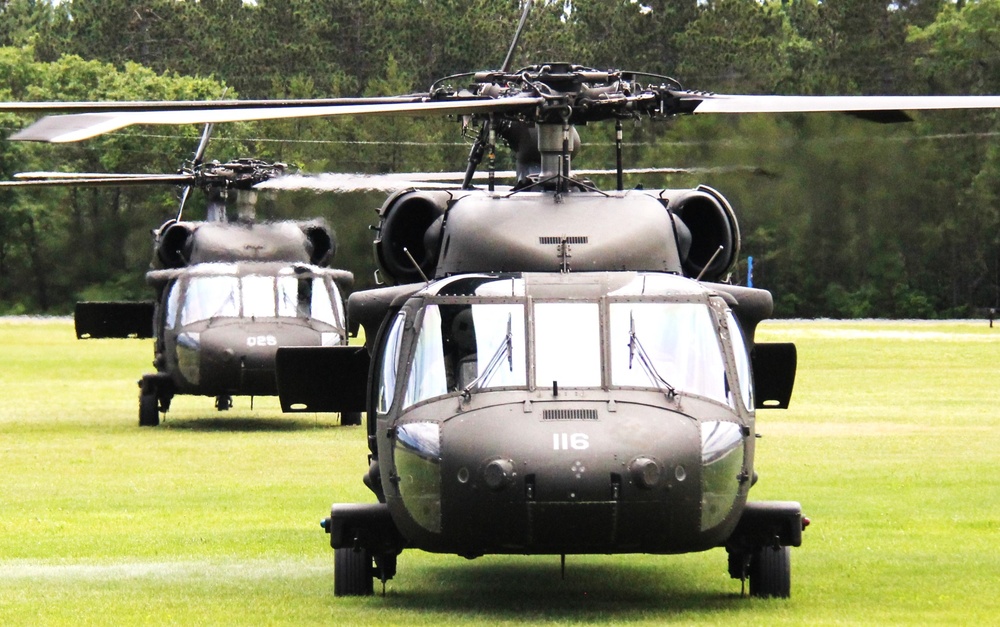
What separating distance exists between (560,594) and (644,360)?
1.58 metres

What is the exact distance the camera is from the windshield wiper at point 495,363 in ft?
30.2

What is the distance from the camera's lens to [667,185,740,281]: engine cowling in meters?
11.2

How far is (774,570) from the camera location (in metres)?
9.79

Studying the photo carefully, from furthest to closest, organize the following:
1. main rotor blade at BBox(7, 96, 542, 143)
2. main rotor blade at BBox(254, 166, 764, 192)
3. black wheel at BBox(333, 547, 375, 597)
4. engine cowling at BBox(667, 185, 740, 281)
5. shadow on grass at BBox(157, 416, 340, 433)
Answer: shadow on grass at BBox(157, 416, 340, 433), main rotor blade at BBox(254, 166, 764, 192), engine cowling at BBox(667, 185, 740, 281), black wheel at BBox(333, 547, 375, 597), main rotor blade at BBox(7, 96, 542, 143)

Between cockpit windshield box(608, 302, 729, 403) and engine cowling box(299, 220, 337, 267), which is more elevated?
cockpit windshield box(608, 302, 729, 403)

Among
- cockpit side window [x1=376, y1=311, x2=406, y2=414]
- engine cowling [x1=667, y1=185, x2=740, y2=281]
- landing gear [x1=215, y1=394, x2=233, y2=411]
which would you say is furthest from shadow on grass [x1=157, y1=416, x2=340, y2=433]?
cockpit side window [x1=376, y1=311, x2=406, y2=414]

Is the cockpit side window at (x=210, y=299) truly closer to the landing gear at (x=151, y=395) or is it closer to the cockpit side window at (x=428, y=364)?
the landing gear at (x=151, y=395)

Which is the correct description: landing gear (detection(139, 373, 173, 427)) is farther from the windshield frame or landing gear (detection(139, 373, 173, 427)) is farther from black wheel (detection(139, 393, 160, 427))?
the windshield frame

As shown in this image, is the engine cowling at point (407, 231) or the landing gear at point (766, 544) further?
the engine cowling at point (407, 231)

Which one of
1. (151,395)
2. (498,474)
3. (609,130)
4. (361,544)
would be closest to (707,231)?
(361,544)

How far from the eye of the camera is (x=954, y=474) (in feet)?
55.9

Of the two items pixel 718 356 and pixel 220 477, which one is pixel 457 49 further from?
pixel 718 356

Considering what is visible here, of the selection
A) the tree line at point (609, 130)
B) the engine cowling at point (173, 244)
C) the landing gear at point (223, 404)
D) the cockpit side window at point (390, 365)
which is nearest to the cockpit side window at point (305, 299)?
the engine cowling at point (173, 244)

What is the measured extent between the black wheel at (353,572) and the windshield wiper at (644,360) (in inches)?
70.9
